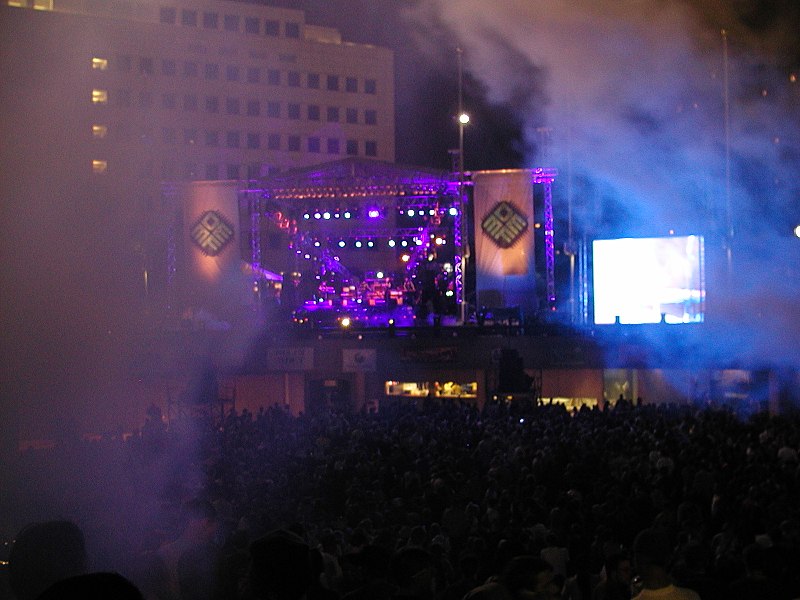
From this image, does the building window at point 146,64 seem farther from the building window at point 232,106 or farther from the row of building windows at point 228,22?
the building window at point 232,106

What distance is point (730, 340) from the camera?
21688mm

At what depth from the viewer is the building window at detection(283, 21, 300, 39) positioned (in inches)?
2131

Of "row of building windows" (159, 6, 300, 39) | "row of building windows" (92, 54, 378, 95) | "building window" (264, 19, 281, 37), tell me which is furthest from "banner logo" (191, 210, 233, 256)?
"building window" (264, 19, 281, 37)

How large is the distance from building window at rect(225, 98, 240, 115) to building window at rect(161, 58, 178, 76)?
3030mm

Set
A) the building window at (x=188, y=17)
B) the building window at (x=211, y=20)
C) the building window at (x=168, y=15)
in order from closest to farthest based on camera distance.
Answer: the building window at (x=168, y=15) < the building window at (x=188, y=17) < the building window at (x=211, y=20)

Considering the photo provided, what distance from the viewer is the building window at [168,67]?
49938mm

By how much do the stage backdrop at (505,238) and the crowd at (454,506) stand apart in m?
10.1

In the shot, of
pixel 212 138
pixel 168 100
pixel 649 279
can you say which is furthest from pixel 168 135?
pixel 649 279

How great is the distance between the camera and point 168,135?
4894 centimetres

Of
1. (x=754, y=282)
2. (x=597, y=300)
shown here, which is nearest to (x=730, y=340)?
(x=754, y=282)

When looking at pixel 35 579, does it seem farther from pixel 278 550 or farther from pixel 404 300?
pixel 404 300

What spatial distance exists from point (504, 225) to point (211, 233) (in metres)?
7.93

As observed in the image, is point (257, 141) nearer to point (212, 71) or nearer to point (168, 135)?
point (212, 71)

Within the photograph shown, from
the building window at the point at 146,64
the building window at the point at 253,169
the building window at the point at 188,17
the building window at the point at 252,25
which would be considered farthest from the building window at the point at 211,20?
the building window at the point at 253,169
